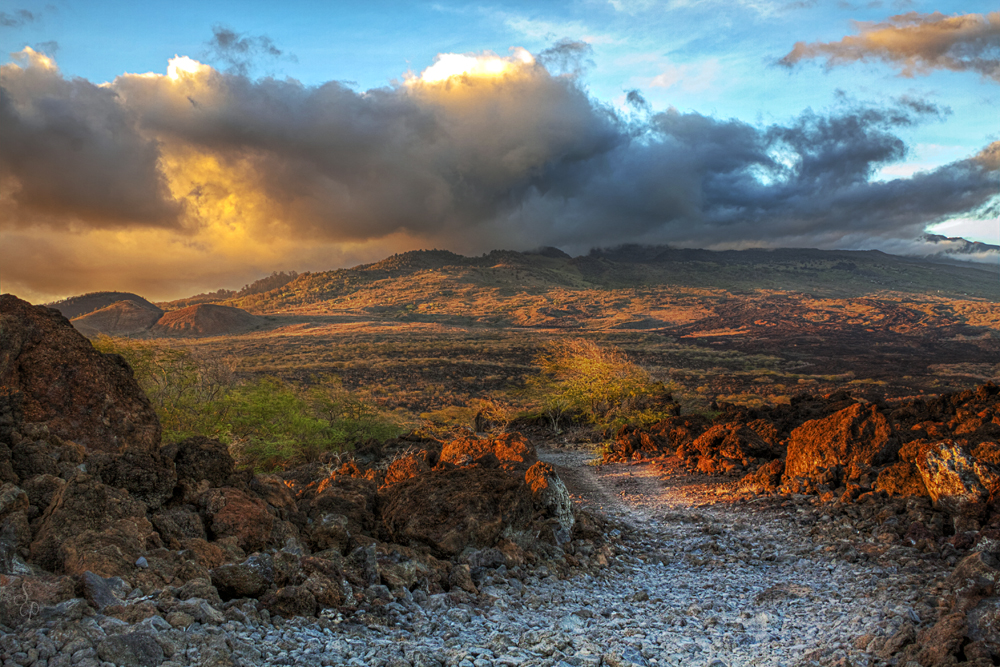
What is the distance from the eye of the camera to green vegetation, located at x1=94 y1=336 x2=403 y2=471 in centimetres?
1678

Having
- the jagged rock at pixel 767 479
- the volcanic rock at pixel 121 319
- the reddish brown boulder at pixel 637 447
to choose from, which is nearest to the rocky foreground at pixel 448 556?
the jagged rock at pixel 767 479

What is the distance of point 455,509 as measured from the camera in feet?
31.9

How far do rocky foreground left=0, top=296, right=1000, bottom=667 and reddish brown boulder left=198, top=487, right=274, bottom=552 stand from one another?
0.09 feet

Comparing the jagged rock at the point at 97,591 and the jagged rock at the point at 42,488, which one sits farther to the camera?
the jagged rock at the point at 42,488

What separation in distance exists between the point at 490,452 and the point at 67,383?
940 cm

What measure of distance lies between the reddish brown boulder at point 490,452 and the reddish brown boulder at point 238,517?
6.43m

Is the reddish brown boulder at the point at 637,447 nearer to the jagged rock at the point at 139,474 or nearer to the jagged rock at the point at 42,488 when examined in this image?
the jagged rock at the point at 139,474

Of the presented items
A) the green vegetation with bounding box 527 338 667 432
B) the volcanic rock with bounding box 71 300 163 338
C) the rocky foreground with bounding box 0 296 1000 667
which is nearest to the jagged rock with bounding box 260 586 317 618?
the rocky foreground with bounding box 0 296 1000 667

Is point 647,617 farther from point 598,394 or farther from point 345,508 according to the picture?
point 598,394

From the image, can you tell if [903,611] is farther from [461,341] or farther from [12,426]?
[461,341]

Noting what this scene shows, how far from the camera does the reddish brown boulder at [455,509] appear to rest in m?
9.16

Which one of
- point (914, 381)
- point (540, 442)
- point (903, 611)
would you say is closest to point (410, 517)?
point (903, 611)

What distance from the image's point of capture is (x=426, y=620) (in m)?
6.48

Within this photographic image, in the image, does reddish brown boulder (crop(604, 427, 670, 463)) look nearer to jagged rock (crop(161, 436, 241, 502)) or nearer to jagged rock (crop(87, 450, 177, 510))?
jagged rock (crop(161, 436, 241, 502))
